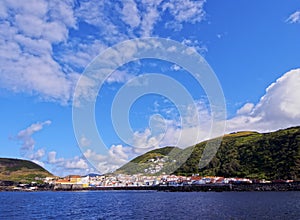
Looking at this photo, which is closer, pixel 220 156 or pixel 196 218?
pixel 196 218

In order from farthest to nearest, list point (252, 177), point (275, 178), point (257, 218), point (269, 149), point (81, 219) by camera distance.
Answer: point (269, 149)
point (252, 177)
point (275, 178)
point (81, 219)
point (257, 218)

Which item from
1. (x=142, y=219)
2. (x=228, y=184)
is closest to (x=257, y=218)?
(x=142, y=219)

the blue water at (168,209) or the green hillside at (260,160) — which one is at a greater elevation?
the green hillside at (260,160)

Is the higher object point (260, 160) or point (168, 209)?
point (260, 160)

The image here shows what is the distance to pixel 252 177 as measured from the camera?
144m

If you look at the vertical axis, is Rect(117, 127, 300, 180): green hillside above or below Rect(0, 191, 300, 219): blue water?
above

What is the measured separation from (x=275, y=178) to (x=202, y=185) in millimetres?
29422

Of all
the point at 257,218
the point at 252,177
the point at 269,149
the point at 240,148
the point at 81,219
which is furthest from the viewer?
the point at 240,148

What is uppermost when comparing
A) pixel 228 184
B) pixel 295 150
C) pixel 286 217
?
pixel 295 150

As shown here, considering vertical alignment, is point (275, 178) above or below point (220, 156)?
below

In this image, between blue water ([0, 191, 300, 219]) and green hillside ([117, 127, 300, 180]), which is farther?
green hillside ([117, 127, 300, 180])

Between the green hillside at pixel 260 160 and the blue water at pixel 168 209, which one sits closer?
the blue water at pixel 168 209

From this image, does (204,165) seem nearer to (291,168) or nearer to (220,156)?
(220,156)

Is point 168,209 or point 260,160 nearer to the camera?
point 168,209
